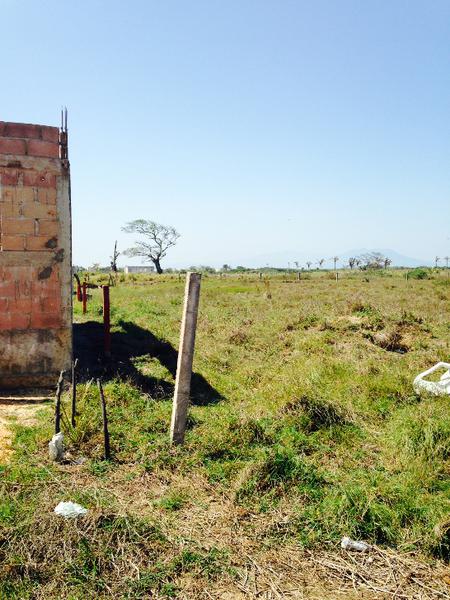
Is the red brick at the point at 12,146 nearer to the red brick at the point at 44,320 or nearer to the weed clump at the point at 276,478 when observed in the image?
the red brick at the point at 44,320

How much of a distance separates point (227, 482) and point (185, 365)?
1.49 meters

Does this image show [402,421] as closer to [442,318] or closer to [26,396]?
[26,396]

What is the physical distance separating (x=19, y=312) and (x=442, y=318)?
12.2 meters

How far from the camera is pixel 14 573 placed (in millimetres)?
3375

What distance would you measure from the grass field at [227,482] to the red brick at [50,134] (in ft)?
14.3

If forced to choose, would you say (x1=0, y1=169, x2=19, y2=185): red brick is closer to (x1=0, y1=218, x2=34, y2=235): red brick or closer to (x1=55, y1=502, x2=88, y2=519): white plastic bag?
(x1=0, y1=218, x2=34, y2=235): red brick

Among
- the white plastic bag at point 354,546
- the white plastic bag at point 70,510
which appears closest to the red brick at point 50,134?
the white plastic bag at point 70,510

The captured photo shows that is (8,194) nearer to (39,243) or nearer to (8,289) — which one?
(39,243)

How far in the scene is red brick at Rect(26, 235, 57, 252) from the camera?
834 cm

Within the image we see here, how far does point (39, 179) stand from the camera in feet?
27.4

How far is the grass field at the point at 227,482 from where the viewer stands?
3.58 metres

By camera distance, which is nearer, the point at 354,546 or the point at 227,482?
the point at 354,546

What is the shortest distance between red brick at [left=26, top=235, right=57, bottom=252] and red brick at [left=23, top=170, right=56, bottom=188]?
3.07 ft

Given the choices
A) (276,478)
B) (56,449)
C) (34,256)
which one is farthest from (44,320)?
(276,478)
